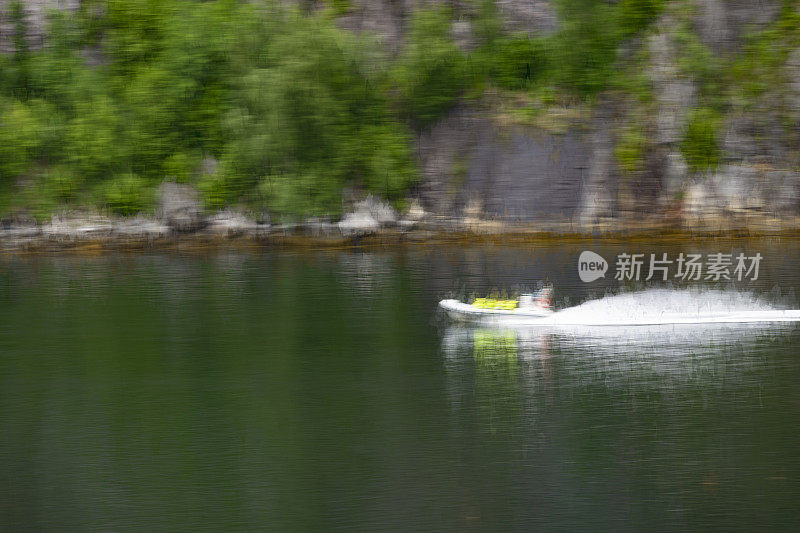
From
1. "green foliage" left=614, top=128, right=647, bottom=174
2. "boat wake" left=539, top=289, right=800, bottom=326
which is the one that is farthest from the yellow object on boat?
"green foliage" left=614, top=128, right=647, bottom=174

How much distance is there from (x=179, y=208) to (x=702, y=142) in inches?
1414

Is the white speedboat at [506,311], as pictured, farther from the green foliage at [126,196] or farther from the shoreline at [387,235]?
the green foliage at [126,196]

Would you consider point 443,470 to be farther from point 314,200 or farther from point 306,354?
point 314,200

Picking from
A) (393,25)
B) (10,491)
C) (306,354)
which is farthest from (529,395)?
(393,25)

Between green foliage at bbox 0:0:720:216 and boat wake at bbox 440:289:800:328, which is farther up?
green foliage at bbox 0:0:720:216

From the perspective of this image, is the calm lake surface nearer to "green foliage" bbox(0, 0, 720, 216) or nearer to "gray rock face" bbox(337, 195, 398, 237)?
"gray rock face" bbox(337, 195, 398, 237)

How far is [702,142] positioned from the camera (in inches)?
2635

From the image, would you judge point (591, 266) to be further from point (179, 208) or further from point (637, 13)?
point (179, 208)

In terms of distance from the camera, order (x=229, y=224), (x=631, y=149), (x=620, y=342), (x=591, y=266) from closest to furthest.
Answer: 1. (x=620, y=342)
2. (x=591, y=266)
3. (x=229, y=224)
4. (x=631, y=149)

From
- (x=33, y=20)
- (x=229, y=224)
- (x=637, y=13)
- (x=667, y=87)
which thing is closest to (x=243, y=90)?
(x=229, y=224)

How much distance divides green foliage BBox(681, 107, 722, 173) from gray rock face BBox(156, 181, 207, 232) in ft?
109

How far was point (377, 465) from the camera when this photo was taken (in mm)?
19172

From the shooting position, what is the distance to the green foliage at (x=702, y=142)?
67000 mm

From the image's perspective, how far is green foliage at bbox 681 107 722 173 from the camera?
6700 centimetres
